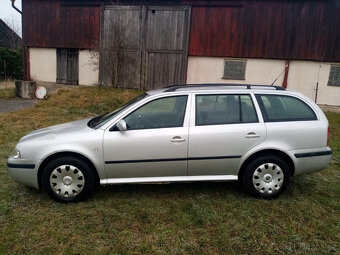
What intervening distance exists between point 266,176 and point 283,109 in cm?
96

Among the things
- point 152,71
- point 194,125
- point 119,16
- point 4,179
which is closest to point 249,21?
point 152,71

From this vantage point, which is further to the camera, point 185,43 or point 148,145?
point 185,43

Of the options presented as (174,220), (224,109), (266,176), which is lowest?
(174,220)

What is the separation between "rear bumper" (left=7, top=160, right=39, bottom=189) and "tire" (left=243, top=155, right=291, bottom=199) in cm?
277

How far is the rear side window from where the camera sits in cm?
364

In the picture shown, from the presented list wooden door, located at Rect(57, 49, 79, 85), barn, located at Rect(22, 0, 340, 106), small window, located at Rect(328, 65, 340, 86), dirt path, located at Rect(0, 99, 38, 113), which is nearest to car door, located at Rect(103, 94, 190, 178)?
dirt path, located at Rect(0, 99, 38, 113)

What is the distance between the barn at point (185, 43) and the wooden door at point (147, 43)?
50 millimetres

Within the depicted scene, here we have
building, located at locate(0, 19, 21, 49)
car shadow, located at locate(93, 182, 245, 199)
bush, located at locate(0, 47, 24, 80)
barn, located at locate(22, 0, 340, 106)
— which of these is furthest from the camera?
building, located at locate(0, 19, 21, 49)

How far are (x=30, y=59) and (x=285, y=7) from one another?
48.3ft

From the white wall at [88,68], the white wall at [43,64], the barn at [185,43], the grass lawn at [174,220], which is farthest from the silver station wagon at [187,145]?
the white wall at [43,64]

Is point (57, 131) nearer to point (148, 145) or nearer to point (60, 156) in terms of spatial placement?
point (60, 156)

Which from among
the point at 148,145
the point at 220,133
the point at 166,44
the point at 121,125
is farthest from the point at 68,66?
the point at 220,133

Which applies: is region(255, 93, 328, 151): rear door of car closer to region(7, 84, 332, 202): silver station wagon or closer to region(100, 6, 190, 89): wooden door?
region(7, 84, 332, 202): silver station wagon

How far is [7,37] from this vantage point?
1182 inches
